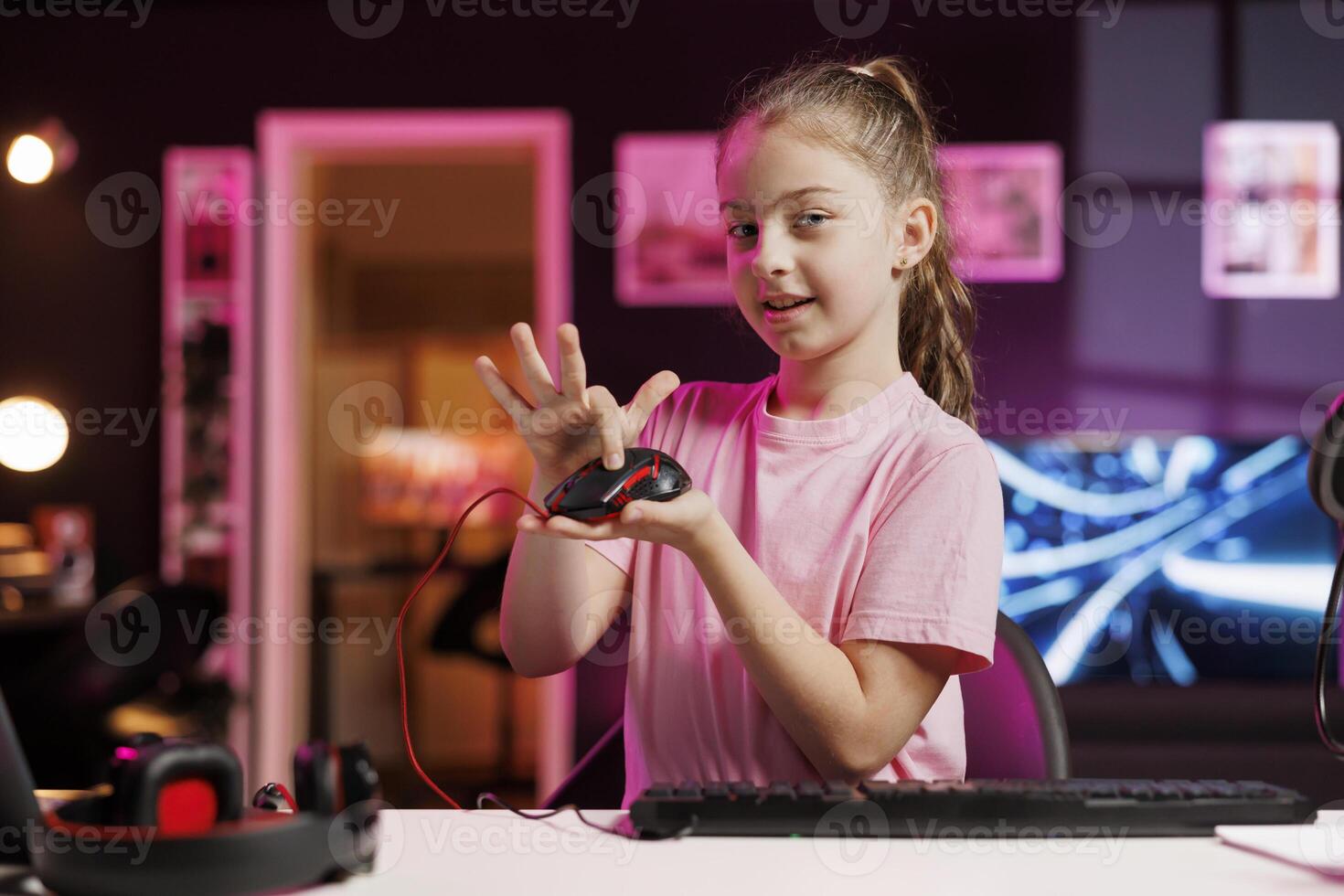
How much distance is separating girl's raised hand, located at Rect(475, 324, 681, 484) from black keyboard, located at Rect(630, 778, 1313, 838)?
0.27 metres

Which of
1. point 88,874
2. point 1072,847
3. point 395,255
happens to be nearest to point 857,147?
point 1072,847

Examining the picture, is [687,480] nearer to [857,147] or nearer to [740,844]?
[740,844]

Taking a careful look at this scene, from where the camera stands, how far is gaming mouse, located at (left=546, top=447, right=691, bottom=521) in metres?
0.79

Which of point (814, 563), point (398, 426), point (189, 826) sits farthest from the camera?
point (398, 426)

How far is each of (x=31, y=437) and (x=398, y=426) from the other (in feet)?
7.77

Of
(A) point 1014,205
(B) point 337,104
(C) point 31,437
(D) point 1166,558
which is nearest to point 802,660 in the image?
(D) point 1166,558

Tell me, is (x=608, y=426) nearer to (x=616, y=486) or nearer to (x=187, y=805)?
(x=616, y=486)

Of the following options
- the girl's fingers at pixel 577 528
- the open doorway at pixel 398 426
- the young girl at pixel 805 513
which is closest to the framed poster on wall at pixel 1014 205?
the open doorway at pixel 398 426

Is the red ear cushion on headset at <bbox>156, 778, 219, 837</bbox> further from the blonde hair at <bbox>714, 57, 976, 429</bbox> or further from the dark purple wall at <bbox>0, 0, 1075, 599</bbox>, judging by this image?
the dark purple wall at <bbox>0, 0, 1075, 599</bbox>

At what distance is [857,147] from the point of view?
1.11 meters

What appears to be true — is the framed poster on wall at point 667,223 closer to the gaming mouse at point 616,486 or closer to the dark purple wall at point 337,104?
the dark purple wall at point 337,104

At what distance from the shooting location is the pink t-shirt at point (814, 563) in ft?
3.34

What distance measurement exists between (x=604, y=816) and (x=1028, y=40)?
124 inches

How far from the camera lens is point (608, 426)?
0.84 m
